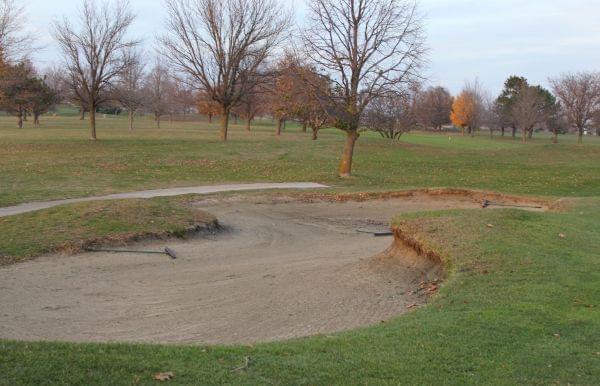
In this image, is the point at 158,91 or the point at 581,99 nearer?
the point at 581,99

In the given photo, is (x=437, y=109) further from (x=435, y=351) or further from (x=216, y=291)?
(x=435, y=351)

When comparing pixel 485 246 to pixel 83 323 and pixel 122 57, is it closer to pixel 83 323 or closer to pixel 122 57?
pixel 83 323

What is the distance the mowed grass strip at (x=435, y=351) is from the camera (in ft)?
17.6

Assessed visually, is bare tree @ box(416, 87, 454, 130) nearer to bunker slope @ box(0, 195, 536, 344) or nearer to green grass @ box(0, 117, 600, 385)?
green grass @ box(0, 117, 600, 385)

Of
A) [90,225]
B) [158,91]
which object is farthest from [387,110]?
[158,91]

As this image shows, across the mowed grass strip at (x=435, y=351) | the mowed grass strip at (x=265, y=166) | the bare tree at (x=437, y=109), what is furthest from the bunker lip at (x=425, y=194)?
the bare tree at (x=437, y=109)

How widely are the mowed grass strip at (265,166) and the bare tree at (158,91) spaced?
36.4 metres

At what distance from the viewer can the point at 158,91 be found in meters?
91.1

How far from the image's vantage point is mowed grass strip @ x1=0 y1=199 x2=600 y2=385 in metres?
5.35

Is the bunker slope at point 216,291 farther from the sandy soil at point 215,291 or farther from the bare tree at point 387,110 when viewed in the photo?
the bare tree at point 387,110

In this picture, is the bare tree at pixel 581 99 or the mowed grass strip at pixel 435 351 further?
the bare tree at pixel 581 99

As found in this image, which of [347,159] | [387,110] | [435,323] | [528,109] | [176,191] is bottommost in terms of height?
[176,191]

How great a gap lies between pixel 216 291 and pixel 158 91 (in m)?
84.0

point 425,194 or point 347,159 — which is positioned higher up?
point 347,159
